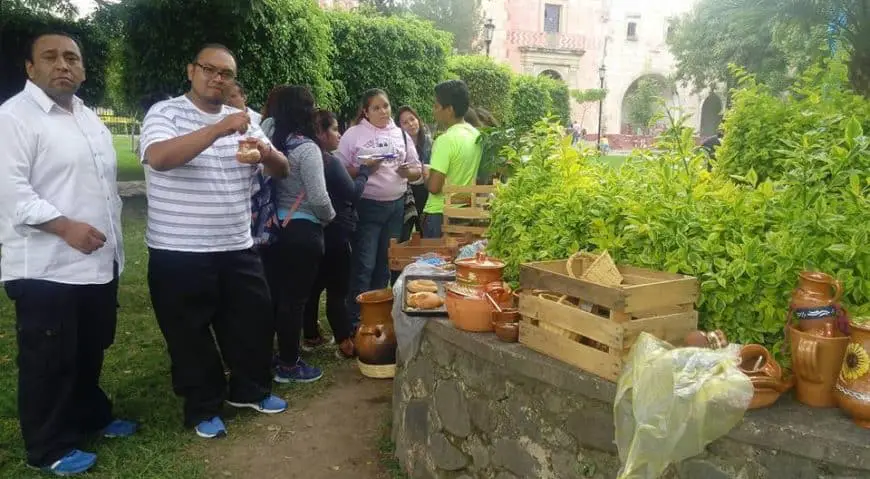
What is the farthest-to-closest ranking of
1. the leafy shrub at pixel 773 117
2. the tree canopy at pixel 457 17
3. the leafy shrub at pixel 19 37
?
the tree canopy at pixel 457 17 → the leafy shrub at pixel 19 37 → the leafy shrub at pixel 773 117

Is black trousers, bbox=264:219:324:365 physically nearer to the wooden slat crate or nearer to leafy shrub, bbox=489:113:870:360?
leafy shrub, bbox=489:113:870:360

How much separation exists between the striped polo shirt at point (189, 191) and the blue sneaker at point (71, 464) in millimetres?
1055

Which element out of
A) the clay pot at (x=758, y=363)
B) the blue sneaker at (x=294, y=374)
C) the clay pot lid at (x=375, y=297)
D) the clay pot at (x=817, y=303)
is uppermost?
the clay pot at (x=817, y=303)

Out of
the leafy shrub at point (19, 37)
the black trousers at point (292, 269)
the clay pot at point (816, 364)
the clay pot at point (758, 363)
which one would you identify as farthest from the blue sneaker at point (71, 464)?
the leafy shrub at point (19, 37)

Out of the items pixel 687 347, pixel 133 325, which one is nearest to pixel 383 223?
pixel 133 325

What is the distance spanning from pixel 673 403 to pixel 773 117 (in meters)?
2.67

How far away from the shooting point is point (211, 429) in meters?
3.53

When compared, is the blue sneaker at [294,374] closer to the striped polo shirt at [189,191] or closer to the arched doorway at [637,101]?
the striped polo shirt at [189,191]

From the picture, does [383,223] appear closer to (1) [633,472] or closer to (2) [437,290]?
(2) [437,290]

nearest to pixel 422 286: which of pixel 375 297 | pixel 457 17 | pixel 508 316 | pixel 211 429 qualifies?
pixel 508 316

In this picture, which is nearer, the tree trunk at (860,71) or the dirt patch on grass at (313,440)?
the dirt patch on grass at (313,440)

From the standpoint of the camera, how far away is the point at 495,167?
4781 millimetres

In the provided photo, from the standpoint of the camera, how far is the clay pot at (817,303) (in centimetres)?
200

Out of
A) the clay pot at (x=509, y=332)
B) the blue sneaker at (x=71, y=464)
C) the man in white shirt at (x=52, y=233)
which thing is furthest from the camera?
the blue sneaker at (x=71, y=464)
